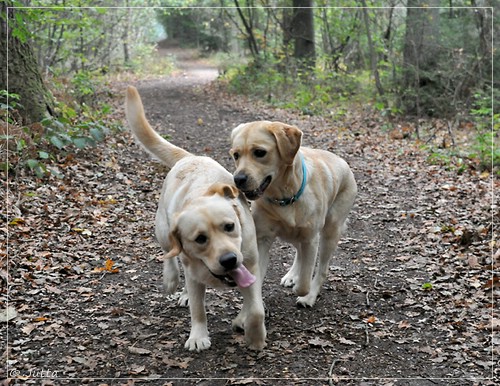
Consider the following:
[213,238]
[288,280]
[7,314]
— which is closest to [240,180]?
[213,238]

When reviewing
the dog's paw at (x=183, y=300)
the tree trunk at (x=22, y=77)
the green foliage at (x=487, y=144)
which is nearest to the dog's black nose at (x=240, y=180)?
the dog's paw at (x=183, y=300)

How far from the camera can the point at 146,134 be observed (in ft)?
16.4

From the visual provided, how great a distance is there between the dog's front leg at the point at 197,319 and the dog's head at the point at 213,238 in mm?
270

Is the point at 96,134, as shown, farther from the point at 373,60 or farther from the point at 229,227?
the point at 373,60

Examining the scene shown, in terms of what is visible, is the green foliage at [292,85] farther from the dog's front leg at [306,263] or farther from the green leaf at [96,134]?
the dog's front leg at [306,263]

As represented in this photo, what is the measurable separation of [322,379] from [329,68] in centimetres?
1301

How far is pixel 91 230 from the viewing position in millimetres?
6145

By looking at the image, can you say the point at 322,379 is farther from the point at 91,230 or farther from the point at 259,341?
the point at 91,230

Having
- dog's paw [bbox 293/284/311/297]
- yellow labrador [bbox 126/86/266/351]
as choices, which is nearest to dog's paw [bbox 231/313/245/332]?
yellow labrador [bbox 126/86/266/351]

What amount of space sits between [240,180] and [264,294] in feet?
4.97

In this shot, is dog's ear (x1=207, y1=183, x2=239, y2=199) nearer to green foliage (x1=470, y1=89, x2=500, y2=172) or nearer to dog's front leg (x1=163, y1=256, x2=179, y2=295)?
dog's front leg (x1=163, y1=256, x2=179, y2=295)

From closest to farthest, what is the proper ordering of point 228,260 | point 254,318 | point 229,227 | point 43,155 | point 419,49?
1. point 228,260
2. point 229,227
3. point 254,318
4. point 43,155
5. point 419,49

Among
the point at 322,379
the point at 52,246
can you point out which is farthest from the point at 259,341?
the point at 52,246

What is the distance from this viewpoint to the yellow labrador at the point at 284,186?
4.09m
